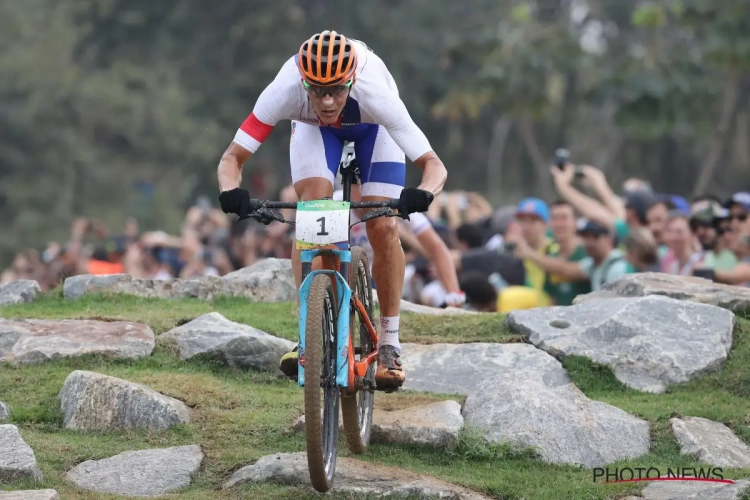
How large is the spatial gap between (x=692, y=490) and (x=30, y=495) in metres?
3.47

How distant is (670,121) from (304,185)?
22831 millimetres

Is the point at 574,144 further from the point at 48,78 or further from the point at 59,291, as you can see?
the point at 59,291

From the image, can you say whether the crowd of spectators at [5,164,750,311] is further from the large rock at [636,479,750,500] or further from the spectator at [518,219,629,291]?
the large rock at [636,479,750,500]

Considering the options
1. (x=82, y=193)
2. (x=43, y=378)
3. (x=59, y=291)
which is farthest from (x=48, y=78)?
(x=43, y=378)

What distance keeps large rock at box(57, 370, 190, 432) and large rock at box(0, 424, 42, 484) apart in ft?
2.80

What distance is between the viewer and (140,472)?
7.42 m

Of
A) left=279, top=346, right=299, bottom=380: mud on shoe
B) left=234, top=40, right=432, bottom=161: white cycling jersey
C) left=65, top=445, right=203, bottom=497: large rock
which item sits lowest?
left=65, top=445, right=203, bottom=497: large rock

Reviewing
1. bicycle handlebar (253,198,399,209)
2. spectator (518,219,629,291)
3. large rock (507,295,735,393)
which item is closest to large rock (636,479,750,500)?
bicycle handlebar (253,198,399,209)

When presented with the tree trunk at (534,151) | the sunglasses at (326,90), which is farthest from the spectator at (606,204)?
the tree trunk at (534,151)

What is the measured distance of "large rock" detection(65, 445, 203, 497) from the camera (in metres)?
7.25

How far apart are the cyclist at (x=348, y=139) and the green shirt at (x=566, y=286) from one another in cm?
468

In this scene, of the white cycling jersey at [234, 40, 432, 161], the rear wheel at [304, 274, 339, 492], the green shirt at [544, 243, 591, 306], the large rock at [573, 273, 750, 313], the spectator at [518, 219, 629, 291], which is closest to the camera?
the rear wheel at [304, 274, 339, 492]

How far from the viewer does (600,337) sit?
10.0 m

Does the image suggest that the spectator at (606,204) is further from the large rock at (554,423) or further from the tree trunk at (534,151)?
the tree trunk at (534,151)
